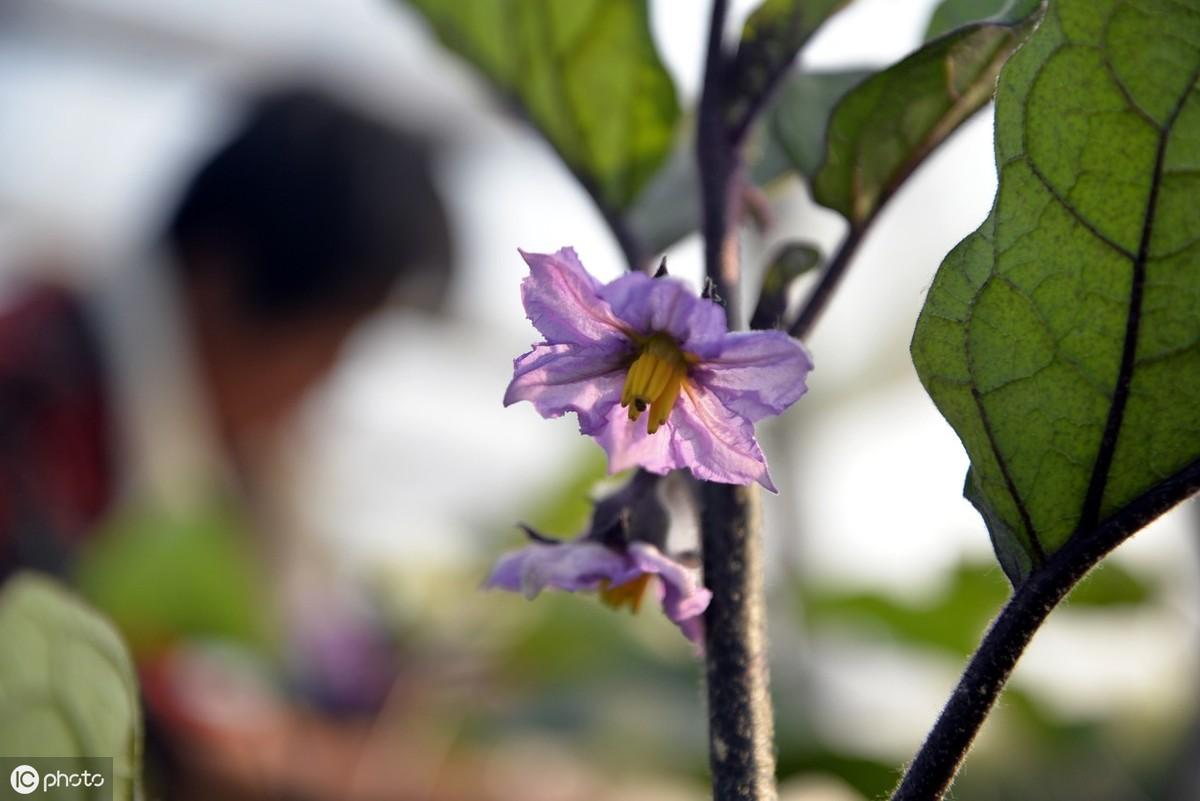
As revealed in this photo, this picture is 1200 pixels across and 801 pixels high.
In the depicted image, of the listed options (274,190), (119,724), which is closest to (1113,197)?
(119,724)

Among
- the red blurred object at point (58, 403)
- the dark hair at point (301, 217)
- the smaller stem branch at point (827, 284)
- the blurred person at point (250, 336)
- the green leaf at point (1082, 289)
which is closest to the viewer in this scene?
the green leaf at point (1082, 289)

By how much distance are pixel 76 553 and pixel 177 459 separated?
297 cm

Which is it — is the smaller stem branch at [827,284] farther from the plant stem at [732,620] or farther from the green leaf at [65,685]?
the green leaf at [65,685]

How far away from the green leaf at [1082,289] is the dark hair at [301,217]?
98.4 inches

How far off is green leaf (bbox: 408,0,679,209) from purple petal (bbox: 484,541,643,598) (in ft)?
0.57

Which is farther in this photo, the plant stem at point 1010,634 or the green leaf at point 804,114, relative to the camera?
the green leaf at point 804,114

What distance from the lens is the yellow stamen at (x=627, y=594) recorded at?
1.50ft

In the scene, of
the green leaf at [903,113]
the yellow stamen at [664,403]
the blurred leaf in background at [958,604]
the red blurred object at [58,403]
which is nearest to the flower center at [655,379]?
the yellow stamen at [664,403]

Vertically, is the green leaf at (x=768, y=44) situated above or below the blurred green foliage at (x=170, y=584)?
above

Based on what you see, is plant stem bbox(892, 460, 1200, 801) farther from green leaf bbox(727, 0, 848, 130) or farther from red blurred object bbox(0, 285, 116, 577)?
red blurred object bbox(0, 285, 116, 577)

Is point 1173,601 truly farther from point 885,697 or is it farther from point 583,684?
point 583,684
